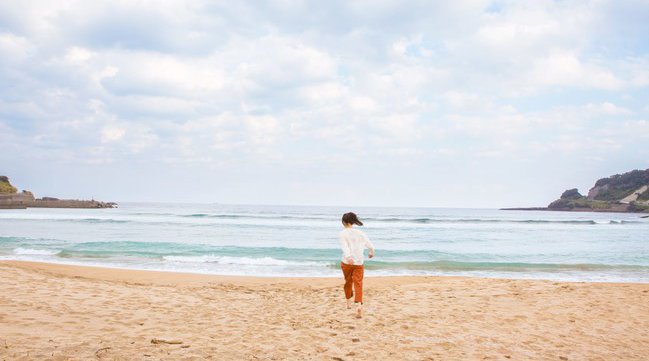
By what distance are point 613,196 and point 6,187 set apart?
169m

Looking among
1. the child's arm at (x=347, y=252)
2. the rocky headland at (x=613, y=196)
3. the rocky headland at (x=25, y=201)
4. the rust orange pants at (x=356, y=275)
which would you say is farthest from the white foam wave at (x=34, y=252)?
the rocky headland at (x=613, y=196)

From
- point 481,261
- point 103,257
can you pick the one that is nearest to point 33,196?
point 103,257

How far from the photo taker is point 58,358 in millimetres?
4637

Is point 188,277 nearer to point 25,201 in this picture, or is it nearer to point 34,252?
point 34,252

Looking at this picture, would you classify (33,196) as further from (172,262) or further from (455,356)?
(455,356)

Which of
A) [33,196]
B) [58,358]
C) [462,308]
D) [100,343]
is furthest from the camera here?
[33,196]

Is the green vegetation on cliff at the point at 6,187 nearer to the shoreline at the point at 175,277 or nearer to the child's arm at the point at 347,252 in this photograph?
the shoreline at the point at 175,277

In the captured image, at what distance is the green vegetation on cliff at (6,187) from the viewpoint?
9385cm

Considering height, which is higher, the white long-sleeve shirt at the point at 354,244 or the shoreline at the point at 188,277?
the white long-sleeve shirt at the point at 354,244

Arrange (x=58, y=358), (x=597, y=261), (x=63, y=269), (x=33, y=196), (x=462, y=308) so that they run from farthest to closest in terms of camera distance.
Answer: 1. (x=33, y=196)
2. (x=597, y=261)
3. (x=63, y=269)
4. (x=462, y=308)
5. (x=58, y=358)

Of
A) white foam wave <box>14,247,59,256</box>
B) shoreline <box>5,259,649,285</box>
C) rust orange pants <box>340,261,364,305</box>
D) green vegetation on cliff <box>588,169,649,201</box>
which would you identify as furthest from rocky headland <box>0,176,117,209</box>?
green vegetation on cliff <box>588,169,649,201</box>

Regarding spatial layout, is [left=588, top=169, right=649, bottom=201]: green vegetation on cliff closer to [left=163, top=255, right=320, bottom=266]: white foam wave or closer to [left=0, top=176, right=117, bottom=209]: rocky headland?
[left=163, top=255, right=320, bottom=266]: white foam wave

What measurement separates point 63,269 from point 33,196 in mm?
101888

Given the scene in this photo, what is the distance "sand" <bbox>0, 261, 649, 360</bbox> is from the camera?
5520mm
